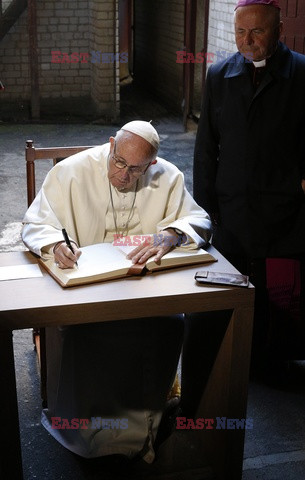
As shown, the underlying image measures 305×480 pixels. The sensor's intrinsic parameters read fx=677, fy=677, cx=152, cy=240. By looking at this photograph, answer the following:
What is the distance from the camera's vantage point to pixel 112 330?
9.69ft

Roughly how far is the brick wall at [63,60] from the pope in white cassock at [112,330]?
7.49 metres

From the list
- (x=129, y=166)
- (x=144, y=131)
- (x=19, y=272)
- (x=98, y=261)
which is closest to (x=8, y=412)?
(x=19, y=272)

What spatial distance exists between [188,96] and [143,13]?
4.60 m

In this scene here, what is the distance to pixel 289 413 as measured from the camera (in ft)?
11.3

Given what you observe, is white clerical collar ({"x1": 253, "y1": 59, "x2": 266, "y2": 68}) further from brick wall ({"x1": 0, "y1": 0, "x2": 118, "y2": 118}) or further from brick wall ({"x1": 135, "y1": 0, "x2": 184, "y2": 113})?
brick wall ({"x1": 135, "y1": 0, "x2": 184, "y2": 113})

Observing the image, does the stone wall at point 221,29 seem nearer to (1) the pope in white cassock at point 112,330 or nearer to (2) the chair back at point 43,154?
(2) the chair back at point 43,154

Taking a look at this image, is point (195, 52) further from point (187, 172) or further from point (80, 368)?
point (80, 368)

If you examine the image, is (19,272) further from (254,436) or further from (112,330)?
(254,436)

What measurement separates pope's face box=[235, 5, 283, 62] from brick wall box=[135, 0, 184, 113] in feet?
26.0

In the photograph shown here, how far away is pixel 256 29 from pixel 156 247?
1155 millimetres

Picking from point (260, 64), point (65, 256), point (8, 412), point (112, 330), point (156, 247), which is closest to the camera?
point (8, 412)

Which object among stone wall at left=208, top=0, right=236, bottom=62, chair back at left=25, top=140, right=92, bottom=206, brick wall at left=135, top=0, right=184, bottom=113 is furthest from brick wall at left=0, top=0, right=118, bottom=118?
chair back at left=25, top=140, right=92, bottom=206

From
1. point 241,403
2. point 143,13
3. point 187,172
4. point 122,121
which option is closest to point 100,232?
point 241,403

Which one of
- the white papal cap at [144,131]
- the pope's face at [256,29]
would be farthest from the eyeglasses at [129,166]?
the pope's face at [256,29]
